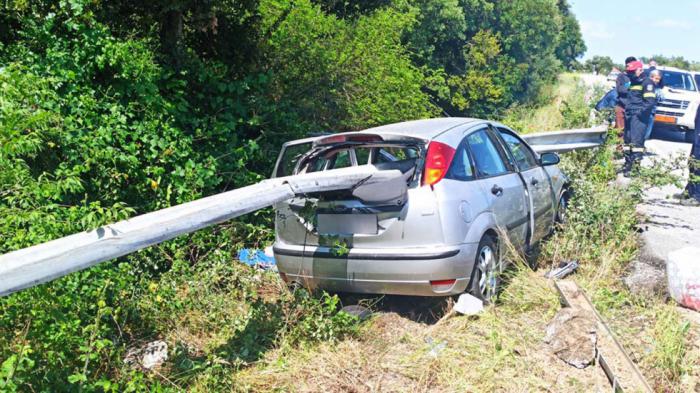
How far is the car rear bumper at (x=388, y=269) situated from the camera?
4805 mm

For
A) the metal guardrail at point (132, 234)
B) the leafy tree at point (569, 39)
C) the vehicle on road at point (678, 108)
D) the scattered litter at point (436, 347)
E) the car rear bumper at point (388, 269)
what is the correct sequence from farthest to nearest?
1. the leafy tree at point (569, 39)
2. the vehicle on road at point (678, 108)
3. the car rear bumper at point (388, 269)
4. the scattered litter at point (436, 347)
5. the metal guardrail at point (132, 234)

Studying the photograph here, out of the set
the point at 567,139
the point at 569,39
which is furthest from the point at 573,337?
the point at 569,39

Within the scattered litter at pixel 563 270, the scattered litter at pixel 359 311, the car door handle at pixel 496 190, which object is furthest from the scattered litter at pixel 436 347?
the scattered litter at pixel 563 270

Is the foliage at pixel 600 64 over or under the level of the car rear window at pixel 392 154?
under

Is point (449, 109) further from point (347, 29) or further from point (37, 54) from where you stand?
point (37, 54)

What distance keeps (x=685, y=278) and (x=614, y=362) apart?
59.6 inches

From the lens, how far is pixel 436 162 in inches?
195

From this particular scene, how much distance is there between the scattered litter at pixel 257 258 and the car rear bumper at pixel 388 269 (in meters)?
1.10

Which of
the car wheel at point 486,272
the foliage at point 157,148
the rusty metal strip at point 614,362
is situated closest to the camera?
the rusty metal strip at point 614,362

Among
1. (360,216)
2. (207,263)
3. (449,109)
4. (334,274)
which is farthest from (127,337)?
(449,109)

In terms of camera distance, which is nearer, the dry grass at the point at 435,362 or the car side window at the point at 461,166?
the dry grass at the point at 435,362

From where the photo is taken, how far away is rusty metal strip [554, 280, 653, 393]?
13.1 ft

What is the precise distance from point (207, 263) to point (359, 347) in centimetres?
195

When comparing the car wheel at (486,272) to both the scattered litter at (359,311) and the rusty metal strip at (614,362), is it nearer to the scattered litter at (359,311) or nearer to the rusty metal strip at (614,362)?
the rusty metal strip at (614,362)
